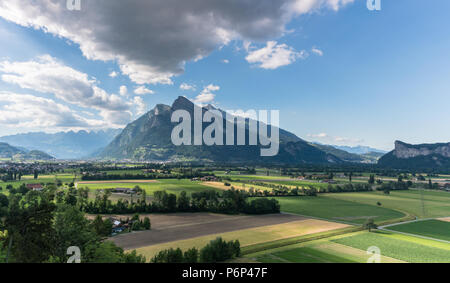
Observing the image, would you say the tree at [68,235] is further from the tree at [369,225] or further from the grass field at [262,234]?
the tree at [369,225]

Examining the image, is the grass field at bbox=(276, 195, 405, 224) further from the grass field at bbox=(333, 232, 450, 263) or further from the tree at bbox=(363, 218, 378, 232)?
the grass field at bbox=(333, 232, 450, 263)

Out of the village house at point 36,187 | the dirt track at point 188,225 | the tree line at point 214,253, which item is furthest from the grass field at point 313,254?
the village house at point 36,187

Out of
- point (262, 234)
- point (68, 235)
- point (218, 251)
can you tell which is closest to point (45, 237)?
point (68, 235)

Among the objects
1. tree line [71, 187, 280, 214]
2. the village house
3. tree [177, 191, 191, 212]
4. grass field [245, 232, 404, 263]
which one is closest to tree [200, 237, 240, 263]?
grass field [245, 232, 404, 263]

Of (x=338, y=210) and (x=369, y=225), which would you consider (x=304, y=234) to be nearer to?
(x=369, y=225)
